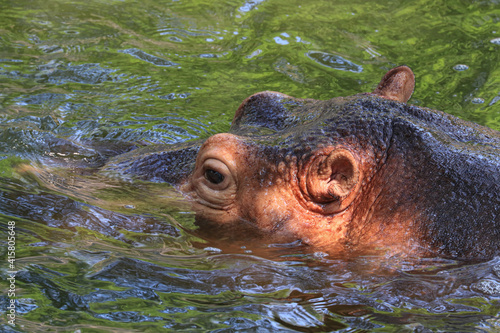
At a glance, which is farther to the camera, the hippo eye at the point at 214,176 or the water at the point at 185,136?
the hippo eye at the point at 214,176

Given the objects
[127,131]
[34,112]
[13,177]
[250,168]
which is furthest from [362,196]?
[34,112]

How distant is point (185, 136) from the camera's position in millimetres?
6676

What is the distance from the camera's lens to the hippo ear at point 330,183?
12.3ft

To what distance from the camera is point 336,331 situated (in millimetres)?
3250

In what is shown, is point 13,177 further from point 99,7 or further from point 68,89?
point 99,7

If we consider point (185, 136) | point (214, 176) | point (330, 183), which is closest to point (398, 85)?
point (330, 183)

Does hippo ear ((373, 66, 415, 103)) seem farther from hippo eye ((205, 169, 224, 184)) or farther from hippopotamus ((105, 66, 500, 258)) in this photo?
hippo eye ((205, 169, 224, 184))

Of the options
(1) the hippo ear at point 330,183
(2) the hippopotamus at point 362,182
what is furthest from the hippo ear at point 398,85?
(1) the hippo ear at point 330,183

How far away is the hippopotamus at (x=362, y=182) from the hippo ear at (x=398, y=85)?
2.49ft

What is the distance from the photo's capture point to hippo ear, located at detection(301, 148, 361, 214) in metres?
3.75

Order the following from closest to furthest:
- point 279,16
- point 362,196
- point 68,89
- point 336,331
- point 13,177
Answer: point 336,331, point 362,196, point 13,177, point 68,89, point 279,16

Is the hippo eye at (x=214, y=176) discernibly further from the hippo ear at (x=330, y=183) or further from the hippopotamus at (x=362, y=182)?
the hippo ear at (x=330, y=183)

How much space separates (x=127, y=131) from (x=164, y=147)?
1895 millimetres

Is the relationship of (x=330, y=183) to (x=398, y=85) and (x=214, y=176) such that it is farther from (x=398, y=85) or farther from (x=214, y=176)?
(x=398, y=85)
